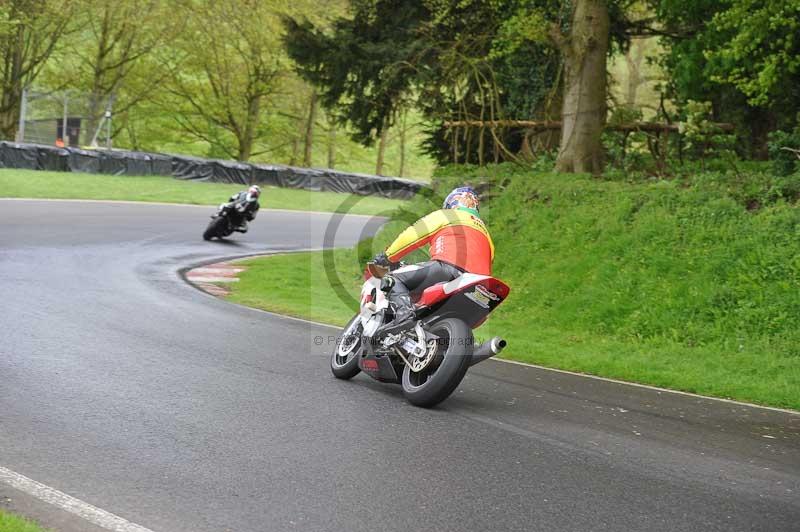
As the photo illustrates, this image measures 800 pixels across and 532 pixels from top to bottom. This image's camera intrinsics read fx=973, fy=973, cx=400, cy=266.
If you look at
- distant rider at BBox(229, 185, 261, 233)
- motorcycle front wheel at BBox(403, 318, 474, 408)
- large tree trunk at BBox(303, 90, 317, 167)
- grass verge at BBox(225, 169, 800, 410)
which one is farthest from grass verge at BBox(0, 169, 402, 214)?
motorcycle front wheel at BBox(403, 318, 474, 408)

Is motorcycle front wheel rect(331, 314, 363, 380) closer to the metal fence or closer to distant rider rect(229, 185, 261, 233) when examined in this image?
distant rider rect(229, 185, 261, 233)

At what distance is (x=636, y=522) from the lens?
532 cm

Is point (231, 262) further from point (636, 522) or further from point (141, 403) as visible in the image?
point (636, 522)

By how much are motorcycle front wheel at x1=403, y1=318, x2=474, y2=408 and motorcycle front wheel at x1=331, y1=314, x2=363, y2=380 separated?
96 centimetres

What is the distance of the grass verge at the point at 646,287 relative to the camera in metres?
11.4

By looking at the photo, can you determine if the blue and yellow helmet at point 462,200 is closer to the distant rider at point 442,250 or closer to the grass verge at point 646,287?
the distant rider at point 442,250

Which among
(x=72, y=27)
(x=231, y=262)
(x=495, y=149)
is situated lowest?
(x=231, y=262)

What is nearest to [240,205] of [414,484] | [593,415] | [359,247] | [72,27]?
[359,247]

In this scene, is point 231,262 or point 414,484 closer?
point 414,484

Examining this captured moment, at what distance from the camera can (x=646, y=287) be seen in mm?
14156

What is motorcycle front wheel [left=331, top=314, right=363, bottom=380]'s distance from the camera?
8.87 m

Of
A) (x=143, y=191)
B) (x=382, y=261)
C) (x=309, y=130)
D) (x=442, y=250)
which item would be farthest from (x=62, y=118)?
(x=442, y=250)

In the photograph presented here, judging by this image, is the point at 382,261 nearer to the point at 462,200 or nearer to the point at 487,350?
the point at 462,200

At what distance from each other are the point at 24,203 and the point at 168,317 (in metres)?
18.5
